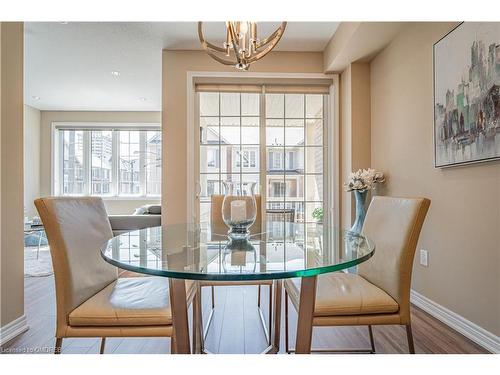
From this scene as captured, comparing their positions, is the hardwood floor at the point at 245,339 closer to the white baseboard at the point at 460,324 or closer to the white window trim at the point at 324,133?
the white baseboard at the point at 460,324

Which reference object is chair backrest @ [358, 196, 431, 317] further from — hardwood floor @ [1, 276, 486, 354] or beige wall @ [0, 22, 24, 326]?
beige wall @ [0, 22, 24, 326]

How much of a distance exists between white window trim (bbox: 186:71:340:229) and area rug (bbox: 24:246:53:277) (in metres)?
1.81

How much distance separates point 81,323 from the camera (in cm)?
126

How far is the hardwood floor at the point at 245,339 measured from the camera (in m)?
1.83

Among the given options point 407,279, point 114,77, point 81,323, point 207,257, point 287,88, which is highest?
point 114,77

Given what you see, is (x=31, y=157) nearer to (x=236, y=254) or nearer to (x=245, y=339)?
(x=245, y=339)

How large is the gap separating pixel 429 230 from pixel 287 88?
6.95 feet

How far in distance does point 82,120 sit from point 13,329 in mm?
5651

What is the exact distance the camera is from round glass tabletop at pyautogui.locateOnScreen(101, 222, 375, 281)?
3.21 feet

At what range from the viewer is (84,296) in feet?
4.46

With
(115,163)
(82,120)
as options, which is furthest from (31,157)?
(115,163)

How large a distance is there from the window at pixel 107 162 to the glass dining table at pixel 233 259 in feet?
18.4

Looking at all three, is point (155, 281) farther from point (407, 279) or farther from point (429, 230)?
point (429, 230)

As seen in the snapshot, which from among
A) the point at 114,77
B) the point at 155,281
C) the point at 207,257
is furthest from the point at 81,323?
the point at 114,77
